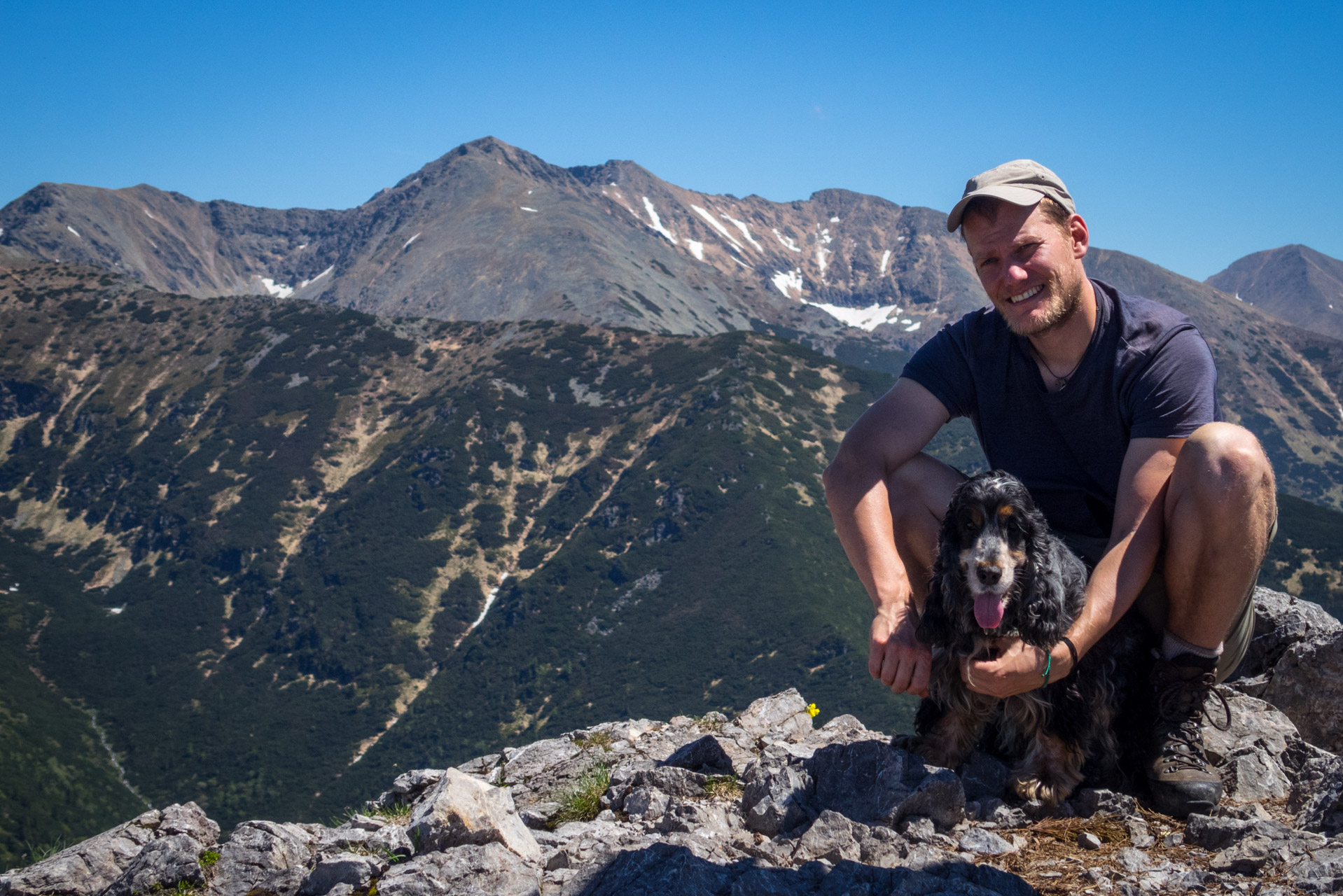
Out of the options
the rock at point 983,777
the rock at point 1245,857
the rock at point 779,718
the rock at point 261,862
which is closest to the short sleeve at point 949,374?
the rock at point 983,777

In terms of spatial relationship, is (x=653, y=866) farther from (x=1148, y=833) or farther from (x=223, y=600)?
(x=223, y=600)

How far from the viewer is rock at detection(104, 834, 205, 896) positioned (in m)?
4.55

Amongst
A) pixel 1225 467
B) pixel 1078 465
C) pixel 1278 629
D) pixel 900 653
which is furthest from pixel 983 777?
pixel 1278 629

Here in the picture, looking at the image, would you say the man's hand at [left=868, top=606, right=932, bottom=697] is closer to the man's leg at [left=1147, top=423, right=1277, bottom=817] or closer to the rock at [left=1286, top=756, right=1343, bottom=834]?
the man's leg at [left=1147, top=423, right=1277, bottom=817]

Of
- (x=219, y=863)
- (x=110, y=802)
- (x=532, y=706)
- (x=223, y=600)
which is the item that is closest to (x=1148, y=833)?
(x=219, y=863)

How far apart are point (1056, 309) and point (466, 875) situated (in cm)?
402

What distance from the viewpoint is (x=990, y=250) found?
4738 millimetres

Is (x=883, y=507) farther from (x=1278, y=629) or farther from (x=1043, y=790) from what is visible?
(x=1278, y=629)

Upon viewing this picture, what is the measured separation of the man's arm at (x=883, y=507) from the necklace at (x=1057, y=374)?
0.59 metres

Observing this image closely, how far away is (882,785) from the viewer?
16.1ft

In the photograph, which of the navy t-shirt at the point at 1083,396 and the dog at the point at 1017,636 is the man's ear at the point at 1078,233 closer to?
the navy t-shirt at the point at 1083,396

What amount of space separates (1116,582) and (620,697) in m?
133

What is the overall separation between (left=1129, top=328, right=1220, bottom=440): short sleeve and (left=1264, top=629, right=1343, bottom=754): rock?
3.04m

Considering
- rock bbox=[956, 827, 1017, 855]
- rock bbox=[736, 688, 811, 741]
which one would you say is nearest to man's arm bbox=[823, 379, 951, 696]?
rock bbox=[956, 827, 1017, 855]
